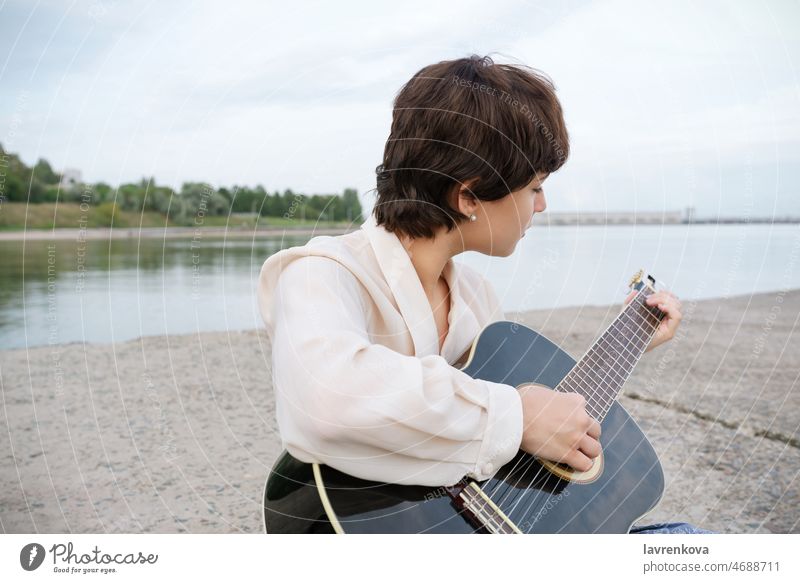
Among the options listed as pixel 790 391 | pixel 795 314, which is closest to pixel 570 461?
pixel 790 391

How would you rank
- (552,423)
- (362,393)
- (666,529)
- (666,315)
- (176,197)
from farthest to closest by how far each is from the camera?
(176,197)
(666,315)
(666,529)
(552,423)
(362,393)

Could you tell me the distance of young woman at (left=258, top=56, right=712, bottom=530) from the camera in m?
0.92

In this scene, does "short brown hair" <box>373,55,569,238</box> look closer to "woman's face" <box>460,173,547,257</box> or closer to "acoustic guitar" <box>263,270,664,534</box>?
"woman's face" <box>460,173,547,257</box>

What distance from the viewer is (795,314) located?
4.63 meters

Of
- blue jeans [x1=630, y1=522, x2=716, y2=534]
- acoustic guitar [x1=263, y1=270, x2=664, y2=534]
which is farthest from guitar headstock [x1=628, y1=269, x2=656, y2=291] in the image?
blue jeans [x1=630, y1=522, x2=716, y2=534]

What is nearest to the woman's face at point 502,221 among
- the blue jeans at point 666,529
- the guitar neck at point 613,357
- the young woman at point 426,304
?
the young woman at point 426,304

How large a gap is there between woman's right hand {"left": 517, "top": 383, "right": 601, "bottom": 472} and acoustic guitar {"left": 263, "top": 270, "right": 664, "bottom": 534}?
57 mm

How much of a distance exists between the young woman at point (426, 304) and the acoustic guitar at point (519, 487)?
0.04 metres

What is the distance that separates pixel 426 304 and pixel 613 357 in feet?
1.41

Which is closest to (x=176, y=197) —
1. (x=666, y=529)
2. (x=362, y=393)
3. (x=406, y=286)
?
(x=406, y=286)

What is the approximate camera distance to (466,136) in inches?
44.6

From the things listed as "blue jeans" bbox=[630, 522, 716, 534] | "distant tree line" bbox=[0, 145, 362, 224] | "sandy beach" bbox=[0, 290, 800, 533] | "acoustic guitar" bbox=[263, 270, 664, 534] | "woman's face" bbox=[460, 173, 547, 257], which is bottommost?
"sandy beach" bbox=[0, 290, 800, 533]

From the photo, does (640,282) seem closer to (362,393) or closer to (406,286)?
(406,286)
